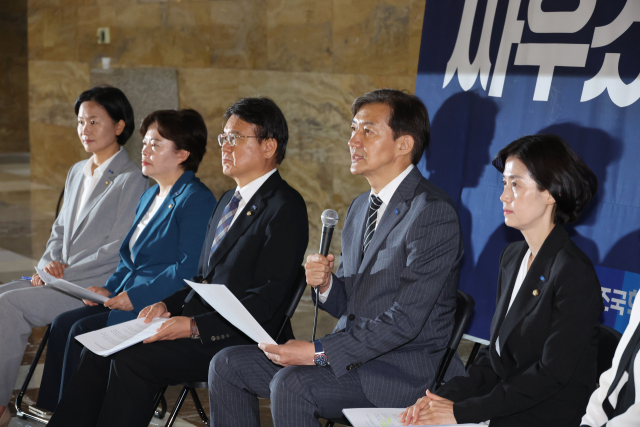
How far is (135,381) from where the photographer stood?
9.00 feet

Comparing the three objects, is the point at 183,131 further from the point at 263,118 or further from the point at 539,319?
the point at 539,319

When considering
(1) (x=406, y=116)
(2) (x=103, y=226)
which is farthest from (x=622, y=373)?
(2) (x=103, y=226)

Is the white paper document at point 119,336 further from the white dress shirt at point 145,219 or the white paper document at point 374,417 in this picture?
the white paper document at point 374,417

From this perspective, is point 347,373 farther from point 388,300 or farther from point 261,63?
point 261,63

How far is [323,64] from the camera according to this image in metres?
→ 6.80

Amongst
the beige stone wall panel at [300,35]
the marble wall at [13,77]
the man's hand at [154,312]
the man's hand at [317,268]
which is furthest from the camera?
the marble wall at [13,77]

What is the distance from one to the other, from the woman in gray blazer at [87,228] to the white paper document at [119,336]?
0.71 metres

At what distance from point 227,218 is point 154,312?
0.51m

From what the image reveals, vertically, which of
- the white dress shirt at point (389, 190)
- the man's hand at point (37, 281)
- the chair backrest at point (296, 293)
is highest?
the white dress shirt at point (389, 190)

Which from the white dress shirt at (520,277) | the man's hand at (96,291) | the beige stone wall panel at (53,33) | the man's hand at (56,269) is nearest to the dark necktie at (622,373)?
the white dress shirt at (520,277)

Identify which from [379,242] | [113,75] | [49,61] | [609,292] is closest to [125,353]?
[379,242]

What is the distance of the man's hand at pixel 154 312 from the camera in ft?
9.86

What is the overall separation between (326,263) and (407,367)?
46cm

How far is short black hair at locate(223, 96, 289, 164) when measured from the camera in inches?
120
